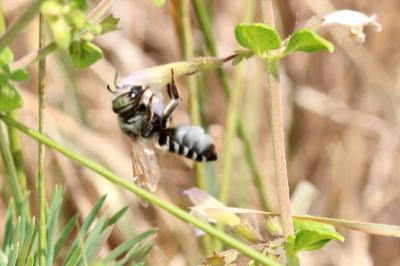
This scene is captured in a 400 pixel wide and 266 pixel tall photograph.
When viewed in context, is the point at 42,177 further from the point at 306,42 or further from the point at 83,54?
the point at 306,42

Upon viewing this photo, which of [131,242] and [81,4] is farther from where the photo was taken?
[131,242]

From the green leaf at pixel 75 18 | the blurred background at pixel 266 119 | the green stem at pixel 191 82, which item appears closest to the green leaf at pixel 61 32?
the green leaf at pixel 75 18

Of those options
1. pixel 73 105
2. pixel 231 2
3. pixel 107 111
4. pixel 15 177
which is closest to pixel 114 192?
pixel 73 105

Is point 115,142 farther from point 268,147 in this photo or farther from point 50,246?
point 50,246

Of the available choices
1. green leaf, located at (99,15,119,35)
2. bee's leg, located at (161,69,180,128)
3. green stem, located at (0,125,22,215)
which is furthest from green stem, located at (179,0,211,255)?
green leaf, located at (99,15,119,35)

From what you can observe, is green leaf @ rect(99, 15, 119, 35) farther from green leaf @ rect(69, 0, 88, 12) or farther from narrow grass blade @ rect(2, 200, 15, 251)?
narrow grass blade @ rect(2, 200, 15, 251)

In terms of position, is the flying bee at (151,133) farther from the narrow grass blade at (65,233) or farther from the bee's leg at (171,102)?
the narrow grass blade at (65,233)

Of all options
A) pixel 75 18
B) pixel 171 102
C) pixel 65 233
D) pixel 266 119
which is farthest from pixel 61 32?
pixel 266 119
